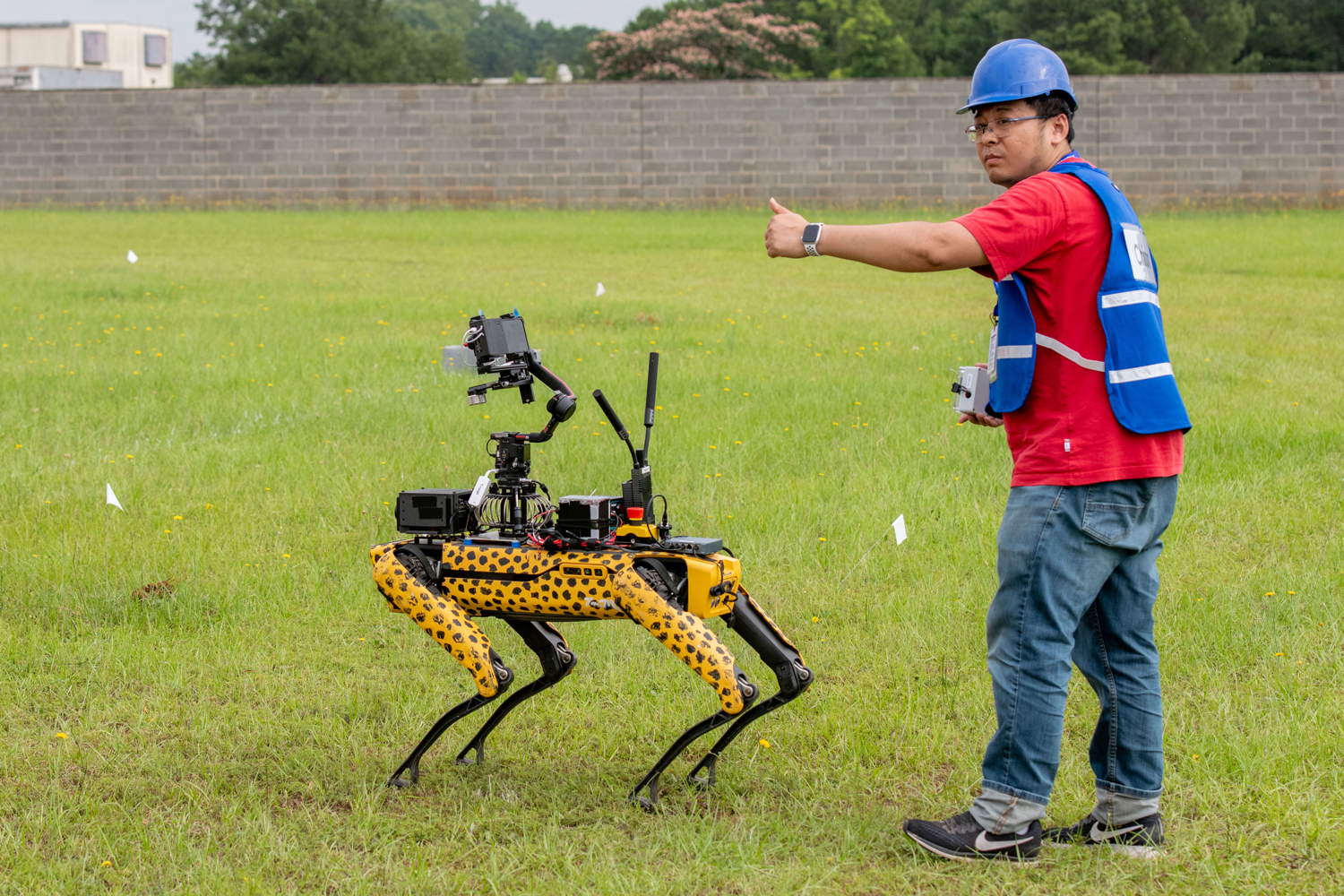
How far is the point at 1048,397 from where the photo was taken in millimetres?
3770

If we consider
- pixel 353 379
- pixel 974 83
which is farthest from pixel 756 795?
pixel 353 379

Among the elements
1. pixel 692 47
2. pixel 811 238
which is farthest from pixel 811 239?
pixel 692 47

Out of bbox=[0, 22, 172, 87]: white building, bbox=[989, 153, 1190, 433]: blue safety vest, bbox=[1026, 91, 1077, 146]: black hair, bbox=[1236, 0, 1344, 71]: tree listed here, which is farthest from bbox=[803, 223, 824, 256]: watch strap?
bbox=[0, 22, 172, 87]: white building

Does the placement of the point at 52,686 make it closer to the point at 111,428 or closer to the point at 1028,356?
the point at 1028,356

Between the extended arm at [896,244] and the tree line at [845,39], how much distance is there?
167 feet

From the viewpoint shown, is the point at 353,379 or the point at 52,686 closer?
the point at 52,686

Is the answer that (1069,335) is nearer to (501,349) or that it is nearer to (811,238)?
(811,238)

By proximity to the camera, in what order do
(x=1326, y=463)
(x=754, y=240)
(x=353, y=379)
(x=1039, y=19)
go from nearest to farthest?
1. (x=1326, y=463)
2. (x=353, y=379)
3. (x=754, y=240)
4. (x=1039, y=19)

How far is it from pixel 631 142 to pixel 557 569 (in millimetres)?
31415

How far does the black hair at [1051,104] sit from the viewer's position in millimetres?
3732

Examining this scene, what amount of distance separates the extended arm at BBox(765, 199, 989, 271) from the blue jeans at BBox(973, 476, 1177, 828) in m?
0.65

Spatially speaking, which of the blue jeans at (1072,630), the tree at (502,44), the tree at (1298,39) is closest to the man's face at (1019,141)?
the blue jeans at (1072,630)

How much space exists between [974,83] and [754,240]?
868 inches

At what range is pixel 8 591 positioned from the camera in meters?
6.36
